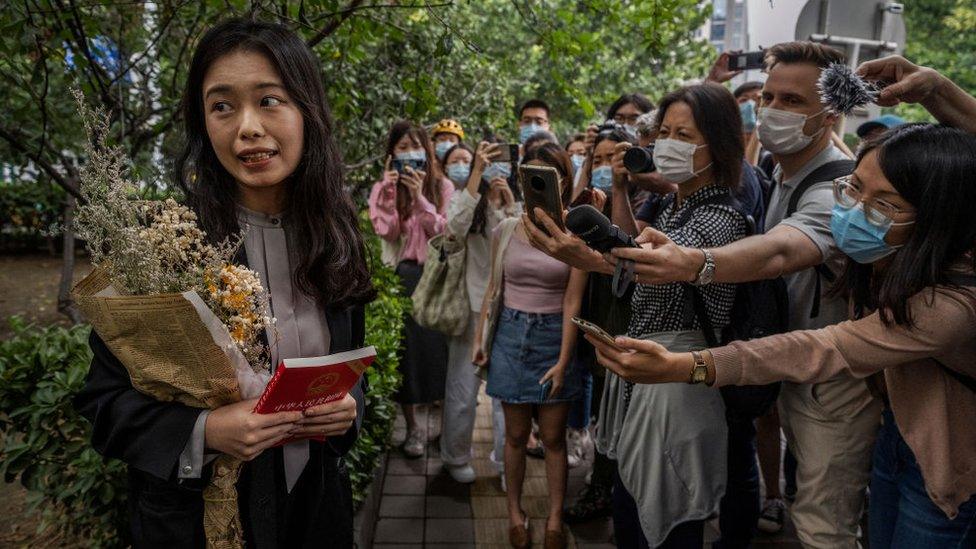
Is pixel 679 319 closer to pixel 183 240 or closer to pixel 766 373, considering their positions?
pixel 766 373

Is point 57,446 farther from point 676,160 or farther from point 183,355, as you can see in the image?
point 676,160

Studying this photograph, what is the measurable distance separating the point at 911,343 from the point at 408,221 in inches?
136

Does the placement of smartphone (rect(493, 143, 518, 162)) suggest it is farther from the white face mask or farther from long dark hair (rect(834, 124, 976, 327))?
long dark hair (rect(834, 124, 976, 327))

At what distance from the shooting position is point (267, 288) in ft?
5.75

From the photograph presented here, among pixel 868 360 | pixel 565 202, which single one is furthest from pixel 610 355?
pixel 565 202

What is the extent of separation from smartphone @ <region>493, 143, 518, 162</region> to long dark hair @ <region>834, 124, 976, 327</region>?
7.00 feet

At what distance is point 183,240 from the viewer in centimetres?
139

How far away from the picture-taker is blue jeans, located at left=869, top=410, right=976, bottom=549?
6.01 ft

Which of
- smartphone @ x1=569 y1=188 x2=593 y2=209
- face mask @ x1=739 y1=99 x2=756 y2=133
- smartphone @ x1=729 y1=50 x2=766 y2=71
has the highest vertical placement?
smartphone @ x1=729 y1=50 x2=766 y2=71

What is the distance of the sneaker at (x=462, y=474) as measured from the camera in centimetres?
413

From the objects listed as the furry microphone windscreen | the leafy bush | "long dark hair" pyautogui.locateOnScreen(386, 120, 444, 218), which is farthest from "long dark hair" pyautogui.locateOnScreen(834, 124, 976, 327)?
"long dark hair" pyautogui.locateOnScreen(386, 120, 444, 218)

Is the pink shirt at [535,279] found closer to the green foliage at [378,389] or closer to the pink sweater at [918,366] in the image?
the green foliage at [378,389]

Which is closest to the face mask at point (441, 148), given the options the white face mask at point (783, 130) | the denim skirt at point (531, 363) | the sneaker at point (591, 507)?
the denim skirt at point (531, 363)

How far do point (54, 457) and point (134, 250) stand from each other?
5.27 ft
